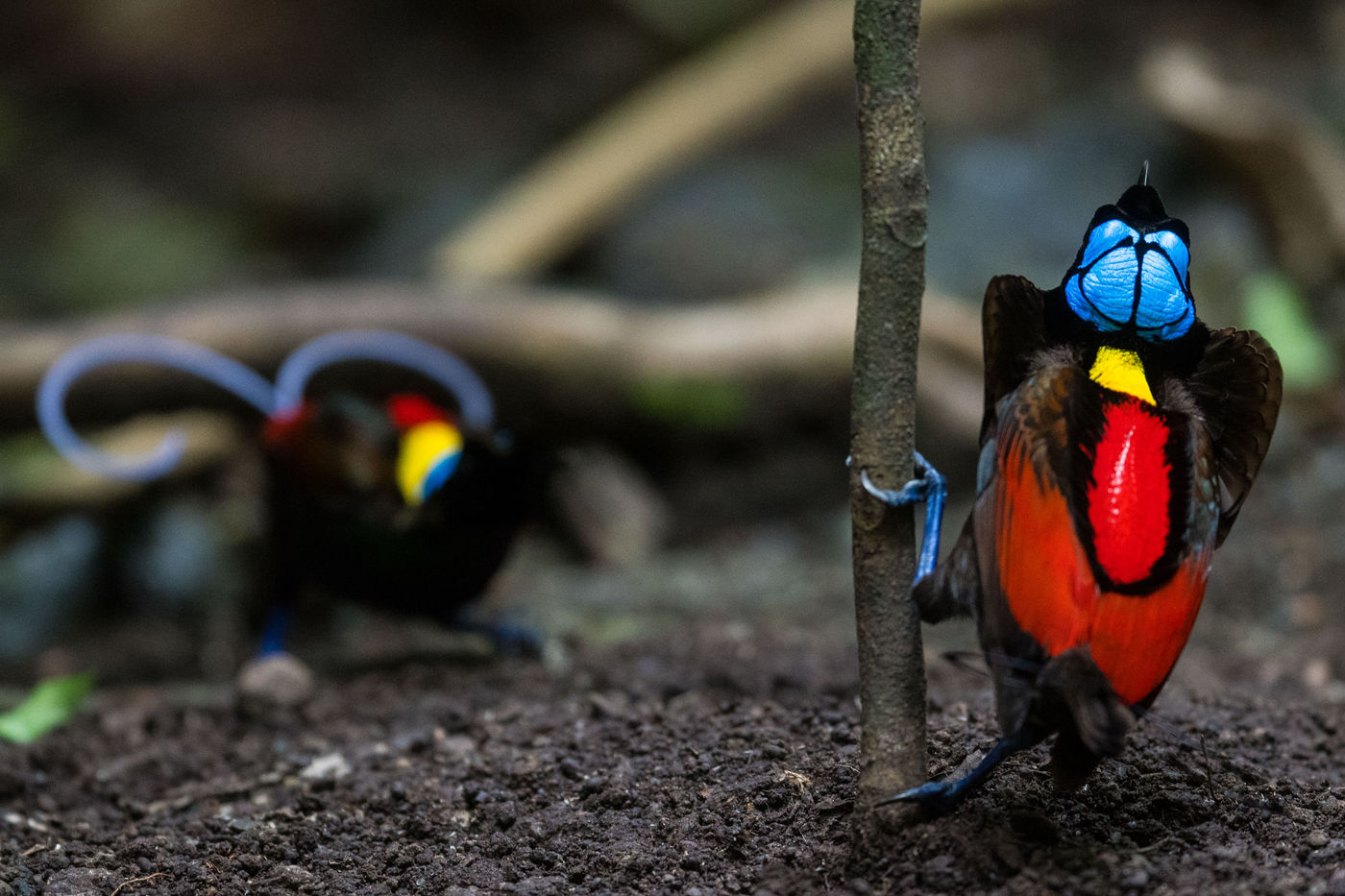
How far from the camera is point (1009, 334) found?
6.35ft

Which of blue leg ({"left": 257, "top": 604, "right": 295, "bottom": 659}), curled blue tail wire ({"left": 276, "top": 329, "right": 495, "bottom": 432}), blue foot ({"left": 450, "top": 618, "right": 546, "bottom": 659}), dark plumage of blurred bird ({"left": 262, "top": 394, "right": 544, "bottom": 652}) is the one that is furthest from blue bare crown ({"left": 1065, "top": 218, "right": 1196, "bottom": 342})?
curled blue tail wire ({"left": 276, "top": 329, "right": 495, "bottom": 432})

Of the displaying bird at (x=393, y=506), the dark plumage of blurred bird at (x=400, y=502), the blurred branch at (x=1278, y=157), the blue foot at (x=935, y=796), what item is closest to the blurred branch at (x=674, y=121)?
the blurred branch at (x=1278, y=157)

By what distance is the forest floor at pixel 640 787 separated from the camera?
6.31ft

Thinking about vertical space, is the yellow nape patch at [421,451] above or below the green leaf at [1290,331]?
below

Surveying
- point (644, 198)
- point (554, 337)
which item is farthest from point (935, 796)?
point (644, 198)

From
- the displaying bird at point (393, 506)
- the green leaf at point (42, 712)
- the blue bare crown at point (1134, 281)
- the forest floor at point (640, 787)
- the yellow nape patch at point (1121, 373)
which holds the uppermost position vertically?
the blue bare crown at point (1134, 281)

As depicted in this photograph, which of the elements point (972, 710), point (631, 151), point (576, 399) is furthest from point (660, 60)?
point (972, 710)

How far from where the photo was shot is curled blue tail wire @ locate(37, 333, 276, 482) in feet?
14.1

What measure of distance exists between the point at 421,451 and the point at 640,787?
4.82ft

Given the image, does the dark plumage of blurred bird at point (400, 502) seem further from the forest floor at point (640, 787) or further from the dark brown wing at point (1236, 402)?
the dark brown wing at point (1236, 402)

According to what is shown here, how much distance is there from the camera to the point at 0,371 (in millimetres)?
4309

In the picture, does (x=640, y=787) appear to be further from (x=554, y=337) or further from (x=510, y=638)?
(x=554, y=337)

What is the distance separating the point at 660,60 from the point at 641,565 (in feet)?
13.4

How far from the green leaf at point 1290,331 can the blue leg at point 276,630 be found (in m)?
3.88
